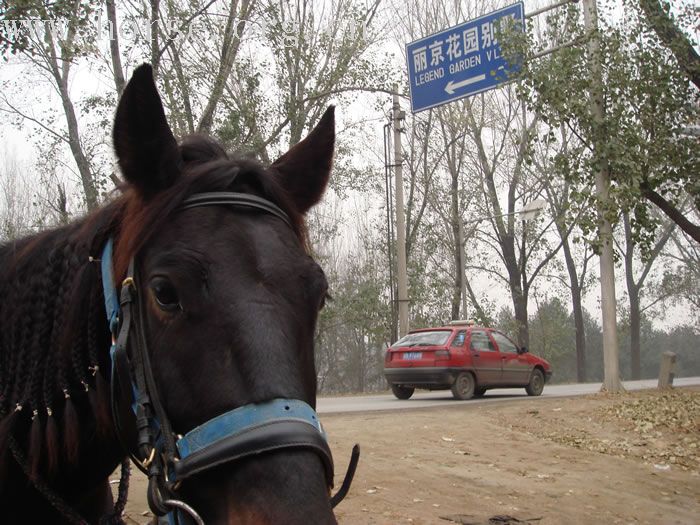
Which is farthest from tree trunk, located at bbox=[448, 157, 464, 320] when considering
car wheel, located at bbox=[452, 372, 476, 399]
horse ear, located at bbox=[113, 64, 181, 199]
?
horse ear, located at bbox=[113, 64, 181, 199]

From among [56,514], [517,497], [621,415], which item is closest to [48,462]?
[56,514]

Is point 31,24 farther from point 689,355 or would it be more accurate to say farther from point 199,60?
point 689,355

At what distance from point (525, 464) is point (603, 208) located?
22.6 feet

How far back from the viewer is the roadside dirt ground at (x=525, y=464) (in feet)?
20.5

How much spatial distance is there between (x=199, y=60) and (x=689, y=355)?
171 ft

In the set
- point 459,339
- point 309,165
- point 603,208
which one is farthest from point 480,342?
point 309,165

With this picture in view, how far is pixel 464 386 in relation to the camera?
49.9 feet

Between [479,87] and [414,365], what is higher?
[479,87]

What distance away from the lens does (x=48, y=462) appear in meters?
2.24

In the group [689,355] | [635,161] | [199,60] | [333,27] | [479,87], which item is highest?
[333,27]

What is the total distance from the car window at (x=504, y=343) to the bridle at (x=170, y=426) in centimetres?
1466

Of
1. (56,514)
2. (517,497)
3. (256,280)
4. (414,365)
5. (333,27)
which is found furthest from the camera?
(333,27)

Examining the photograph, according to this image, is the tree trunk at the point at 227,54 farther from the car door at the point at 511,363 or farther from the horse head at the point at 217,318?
the horse head at the point at 217,318

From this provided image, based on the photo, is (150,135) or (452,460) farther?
(452,460)
